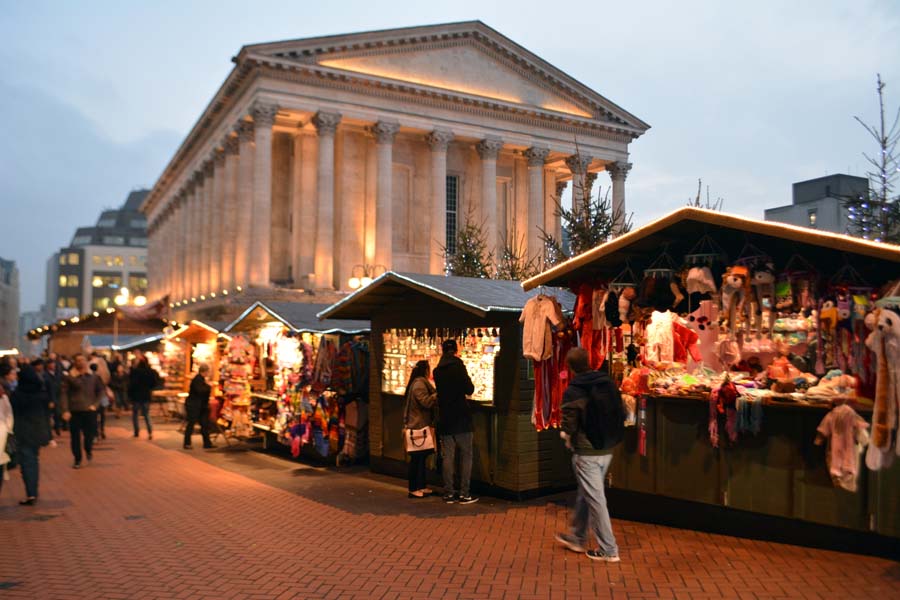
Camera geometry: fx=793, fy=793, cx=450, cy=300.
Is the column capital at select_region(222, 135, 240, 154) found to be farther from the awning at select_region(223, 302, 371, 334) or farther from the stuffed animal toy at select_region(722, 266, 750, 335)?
the stuffed animal toy at select_region(722, 266, 750, 335)

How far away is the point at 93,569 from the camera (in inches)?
304

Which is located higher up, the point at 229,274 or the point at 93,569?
the point at 229,274

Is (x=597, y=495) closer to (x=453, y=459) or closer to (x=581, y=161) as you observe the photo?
(x=453, y=459)

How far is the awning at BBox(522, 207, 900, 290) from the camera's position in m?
7.26

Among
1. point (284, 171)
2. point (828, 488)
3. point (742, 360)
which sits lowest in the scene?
point (828, 488)

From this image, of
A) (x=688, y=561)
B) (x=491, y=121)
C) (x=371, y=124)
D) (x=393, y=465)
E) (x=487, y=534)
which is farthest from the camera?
(x=491, y=121)

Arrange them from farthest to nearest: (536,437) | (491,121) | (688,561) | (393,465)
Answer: (491,121) < (393,465) < (536,437) < (688,561)

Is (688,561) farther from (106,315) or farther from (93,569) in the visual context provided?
(106,315)

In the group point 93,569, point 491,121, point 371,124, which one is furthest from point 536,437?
point 491,121

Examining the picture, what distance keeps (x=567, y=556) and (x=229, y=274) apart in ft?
131

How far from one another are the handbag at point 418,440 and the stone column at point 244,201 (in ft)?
105

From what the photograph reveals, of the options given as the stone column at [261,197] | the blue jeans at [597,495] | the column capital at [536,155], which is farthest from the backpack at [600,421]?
the column capital at [536,155]

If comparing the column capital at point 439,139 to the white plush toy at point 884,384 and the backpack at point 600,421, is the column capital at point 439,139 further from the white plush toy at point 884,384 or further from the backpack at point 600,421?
the white plush toy at point 884,384

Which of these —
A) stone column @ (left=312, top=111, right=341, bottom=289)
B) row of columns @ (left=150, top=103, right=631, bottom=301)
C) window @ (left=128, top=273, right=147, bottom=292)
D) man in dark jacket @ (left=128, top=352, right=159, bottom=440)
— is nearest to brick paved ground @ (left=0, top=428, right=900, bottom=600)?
man in dark jacket @ (left=128, top=352, right=159, bottom=440)
